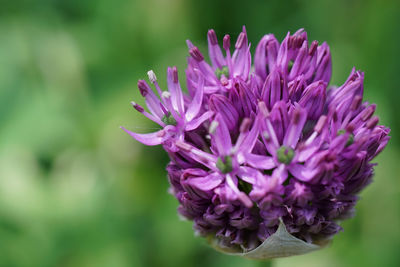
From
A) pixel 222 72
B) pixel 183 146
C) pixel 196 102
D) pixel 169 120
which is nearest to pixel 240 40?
pixel 222 72

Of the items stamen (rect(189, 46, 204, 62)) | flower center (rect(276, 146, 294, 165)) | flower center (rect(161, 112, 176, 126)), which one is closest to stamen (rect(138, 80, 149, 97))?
flower center (rect(161, 112, 176, 126))

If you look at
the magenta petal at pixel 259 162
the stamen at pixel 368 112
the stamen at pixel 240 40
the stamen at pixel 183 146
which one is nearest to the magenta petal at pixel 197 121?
the stamen at pixel 183 146

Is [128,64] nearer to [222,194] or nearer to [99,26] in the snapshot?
[99,26]

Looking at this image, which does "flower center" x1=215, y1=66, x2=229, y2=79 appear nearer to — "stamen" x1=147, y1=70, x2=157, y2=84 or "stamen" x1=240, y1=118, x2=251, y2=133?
"stamen" x1=147, y1=70, x2=157, y2=84

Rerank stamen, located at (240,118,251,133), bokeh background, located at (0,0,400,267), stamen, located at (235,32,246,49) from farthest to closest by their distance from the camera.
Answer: bokeh background, located at (0,0,400,267), stamen, located at (235,32,246,49), stamen, located at (240,118,251,133)

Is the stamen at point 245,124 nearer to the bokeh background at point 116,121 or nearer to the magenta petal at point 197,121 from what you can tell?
the magenta petal at point 197,121

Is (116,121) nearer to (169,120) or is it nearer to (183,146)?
(169,120)

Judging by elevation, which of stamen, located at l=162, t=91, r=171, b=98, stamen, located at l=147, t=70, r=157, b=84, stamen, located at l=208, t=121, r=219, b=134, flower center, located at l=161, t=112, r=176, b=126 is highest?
stamen, located at l=147, t=70, r=157, b=84
